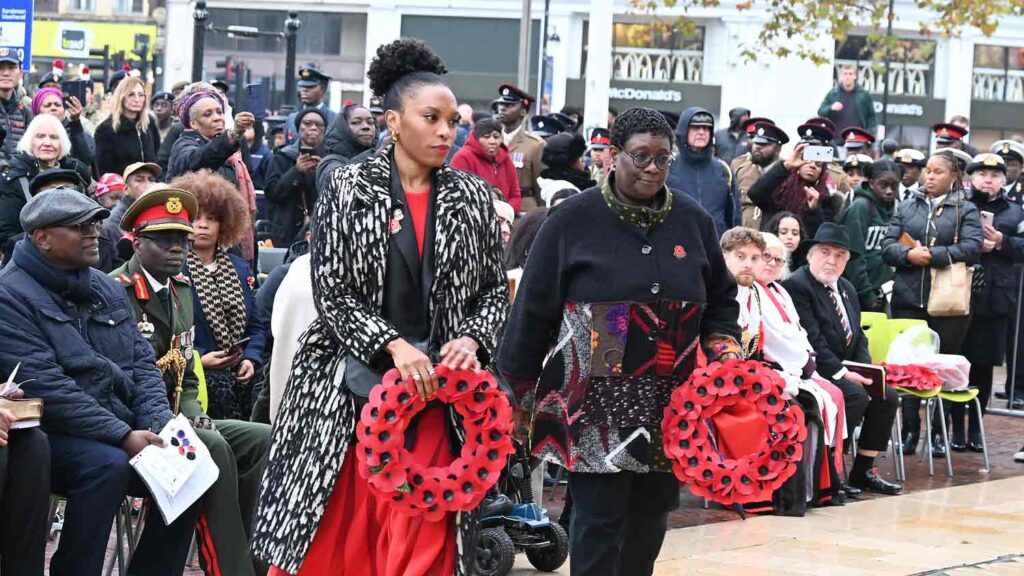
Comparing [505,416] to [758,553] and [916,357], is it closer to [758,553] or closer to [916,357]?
[758,553]

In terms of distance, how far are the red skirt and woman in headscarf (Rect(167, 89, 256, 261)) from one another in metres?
5.37

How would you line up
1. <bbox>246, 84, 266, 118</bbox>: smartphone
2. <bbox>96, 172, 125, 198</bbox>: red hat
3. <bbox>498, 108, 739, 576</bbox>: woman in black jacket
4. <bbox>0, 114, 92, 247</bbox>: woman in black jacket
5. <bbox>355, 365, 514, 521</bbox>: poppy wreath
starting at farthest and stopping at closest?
<bbox>246, 84, 266, 118</bbox>: smartphone, <bbox>96, 172, 125, 198</bbox>: red hat, <bbox>0, 114, 92, 247</bbox>: woman in black jacket, <bbox>498, 108, 739, 576</bbox>: woman in black jacket, <bbox>355, 365, 514, 521</bbox>: poppy wreath

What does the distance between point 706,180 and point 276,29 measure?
35064 millimetres

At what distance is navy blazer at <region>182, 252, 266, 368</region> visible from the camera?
26.6 feet

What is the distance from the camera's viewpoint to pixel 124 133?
13.9m

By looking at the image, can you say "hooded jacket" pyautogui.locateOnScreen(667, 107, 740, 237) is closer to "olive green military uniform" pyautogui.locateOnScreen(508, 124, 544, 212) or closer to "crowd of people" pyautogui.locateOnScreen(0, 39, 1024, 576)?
"olive green military uniform" pyautogui.locateOnScreen(508, 124, 544, 212)

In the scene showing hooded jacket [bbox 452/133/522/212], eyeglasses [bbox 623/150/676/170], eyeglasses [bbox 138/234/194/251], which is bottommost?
eyeglasses [bbox 138/234/194/251]

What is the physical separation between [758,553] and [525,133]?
19.9 feet

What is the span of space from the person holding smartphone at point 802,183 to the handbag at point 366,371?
310 inches

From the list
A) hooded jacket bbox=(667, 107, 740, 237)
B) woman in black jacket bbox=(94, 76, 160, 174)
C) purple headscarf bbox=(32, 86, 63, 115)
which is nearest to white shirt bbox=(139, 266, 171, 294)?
hooded jacket bbox=(667, 107, 740, 237)

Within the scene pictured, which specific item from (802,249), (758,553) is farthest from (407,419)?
(802,249)

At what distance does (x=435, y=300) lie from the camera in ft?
17.8

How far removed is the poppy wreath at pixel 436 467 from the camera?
5.17m

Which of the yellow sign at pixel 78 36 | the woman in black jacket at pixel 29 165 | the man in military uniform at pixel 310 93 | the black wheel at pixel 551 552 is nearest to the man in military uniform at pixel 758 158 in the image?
the man in military uniform at pixel 310 93
